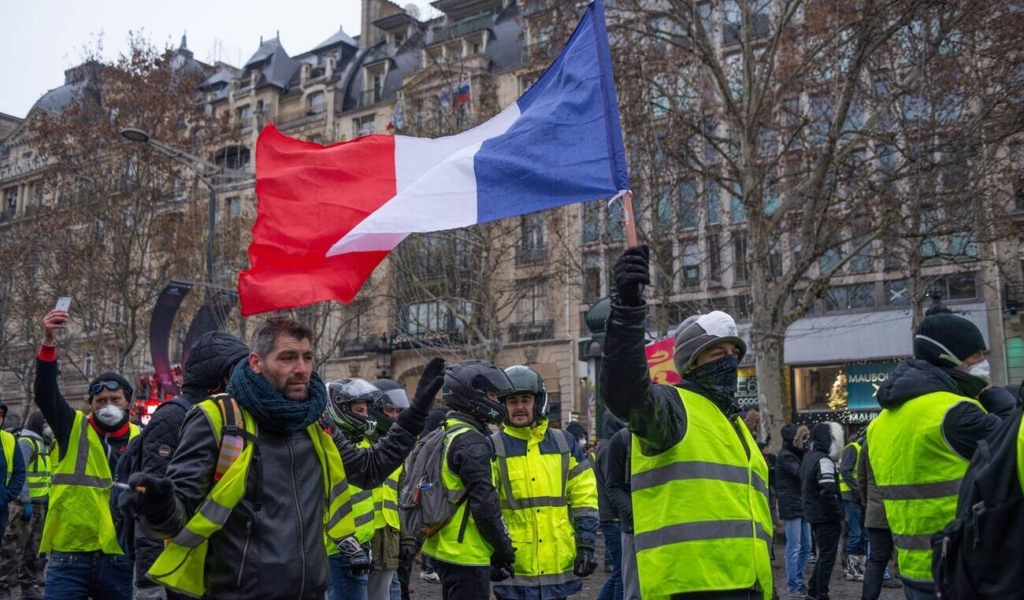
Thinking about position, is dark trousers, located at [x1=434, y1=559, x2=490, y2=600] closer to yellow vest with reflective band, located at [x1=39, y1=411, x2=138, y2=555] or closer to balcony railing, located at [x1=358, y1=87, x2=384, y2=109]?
yellow vest with reflective band, located at [x1=39, y1=411, x2=138, y2=555]

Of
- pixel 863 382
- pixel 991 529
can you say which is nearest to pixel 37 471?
pixel 991 529

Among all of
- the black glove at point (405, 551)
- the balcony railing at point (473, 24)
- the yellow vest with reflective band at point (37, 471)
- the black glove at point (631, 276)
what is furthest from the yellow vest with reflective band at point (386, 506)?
the balcony railing at point (473, 24)

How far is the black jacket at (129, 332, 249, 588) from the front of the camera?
458 centimetres

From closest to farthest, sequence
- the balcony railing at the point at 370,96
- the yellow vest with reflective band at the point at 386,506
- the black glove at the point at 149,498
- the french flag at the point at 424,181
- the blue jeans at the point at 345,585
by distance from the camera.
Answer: the black glove at the point at 149,498, the french flag at the point at 424,181, the blue jeans at the point at 345,585, the yellow vest with reflective band at the point at 386,506, the balcony railing at the point at 370,96

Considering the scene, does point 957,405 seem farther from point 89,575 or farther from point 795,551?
point 795,551

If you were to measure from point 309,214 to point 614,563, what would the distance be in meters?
5.14

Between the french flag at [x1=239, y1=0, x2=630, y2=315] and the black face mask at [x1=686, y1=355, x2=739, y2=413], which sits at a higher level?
the french flag at [x1=239, y1=0, x2=630, y2=315]

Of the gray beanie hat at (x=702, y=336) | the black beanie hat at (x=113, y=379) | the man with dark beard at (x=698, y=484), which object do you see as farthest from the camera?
the black beanie hat at (x=113, y=379)

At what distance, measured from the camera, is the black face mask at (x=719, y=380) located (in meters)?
3.97

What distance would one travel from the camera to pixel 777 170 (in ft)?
77.0

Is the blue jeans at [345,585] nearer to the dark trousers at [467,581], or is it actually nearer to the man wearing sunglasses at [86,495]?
the dark trousers at [467,581]

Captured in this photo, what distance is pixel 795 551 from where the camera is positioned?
10.6 metres

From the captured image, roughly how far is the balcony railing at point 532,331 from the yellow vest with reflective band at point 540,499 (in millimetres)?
31130

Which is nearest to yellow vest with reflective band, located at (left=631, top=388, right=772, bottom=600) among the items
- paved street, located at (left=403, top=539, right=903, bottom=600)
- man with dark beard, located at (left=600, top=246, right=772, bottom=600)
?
man with dark beard, located at (left=600, top=246, right=772, bottom=600)
